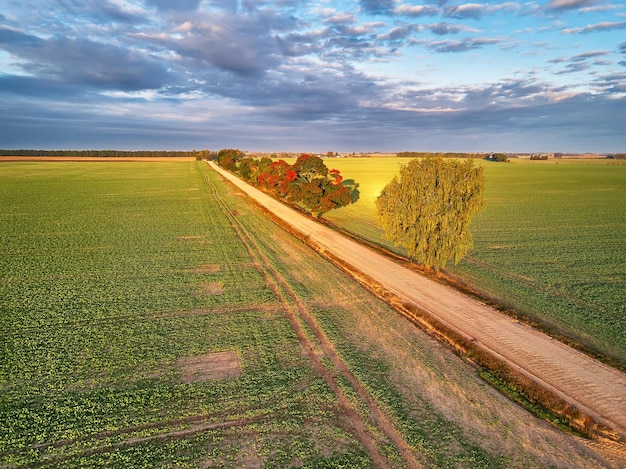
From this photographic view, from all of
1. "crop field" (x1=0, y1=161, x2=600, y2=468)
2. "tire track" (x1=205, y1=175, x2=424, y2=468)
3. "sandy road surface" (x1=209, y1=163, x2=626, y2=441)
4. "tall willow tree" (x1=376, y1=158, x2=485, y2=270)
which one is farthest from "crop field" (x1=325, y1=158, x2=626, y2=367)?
"tire track" (x1=205, y1=175, x2=424, y2=468)

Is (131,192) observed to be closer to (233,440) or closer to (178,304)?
(178,304)

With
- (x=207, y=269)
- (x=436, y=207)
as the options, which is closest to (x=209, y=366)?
(x=207, y=269)

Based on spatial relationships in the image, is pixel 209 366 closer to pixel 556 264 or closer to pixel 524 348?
pixel 524 348

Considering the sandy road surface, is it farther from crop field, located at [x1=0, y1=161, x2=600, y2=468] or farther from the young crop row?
the young crop row

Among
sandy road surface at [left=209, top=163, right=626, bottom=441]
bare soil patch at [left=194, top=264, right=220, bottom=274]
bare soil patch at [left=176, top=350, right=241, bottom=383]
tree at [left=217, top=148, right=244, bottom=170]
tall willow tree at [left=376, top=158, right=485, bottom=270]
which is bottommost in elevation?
bare soil patch at [left=176, top=350, right=241, bottom=383]

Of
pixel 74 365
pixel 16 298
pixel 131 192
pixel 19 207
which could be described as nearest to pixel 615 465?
pixel 74 365
